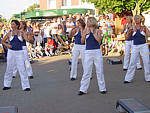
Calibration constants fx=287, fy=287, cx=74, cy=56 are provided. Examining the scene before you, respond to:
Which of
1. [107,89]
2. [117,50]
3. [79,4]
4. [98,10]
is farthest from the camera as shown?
[79,4]

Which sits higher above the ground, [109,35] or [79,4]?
[79,4]

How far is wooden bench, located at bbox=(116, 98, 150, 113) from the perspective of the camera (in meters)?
5.02

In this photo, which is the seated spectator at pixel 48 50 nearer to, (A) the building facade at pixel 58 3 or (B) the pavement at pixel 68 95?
(B) the pavement at pixel 68 95

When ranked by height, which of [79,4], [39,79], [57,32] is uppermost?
[79,4]

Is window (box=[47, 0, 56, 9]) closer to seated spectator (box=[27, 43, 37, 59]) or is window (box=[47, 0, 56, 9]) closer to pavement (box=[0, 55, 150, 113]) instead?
seated spectator (box=[27, 43, 37, 59])

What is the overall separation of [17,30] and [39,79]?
2546 millimetres

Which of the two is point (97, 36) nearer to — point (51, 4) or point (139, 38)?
point (139, 38)

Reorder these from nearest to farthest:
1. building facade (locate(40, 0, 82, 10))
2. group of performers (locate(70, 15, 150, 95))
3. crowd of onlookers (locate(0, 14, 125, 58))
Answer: group of performers (locate(70, 15, 150, 95)) → crowd of onlookers (locate(0, 14, 125, 58)) → building facade (locate(40, 0, 82, 10))

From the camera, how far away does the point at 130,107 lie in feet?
17.1

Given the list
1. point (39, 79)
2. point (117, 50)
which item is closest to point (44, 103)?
point (39, 79)

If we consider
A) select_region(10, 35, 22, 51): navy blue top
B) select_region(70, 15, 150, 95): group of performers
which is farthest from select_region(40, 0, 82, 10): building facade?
select_region(10, 35, 22, 51): navy blue top

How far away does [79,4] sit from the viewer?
142ft

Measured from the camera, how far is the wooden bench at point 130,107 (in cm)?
502

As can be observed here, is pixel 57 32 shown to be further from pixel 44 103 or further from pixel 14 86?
pixel 44 103
